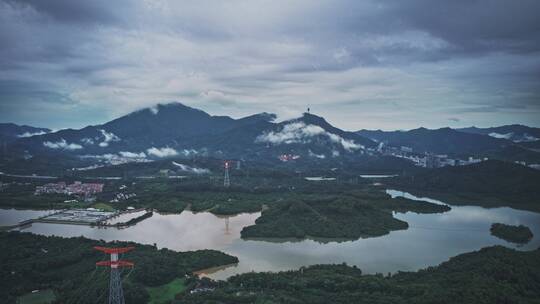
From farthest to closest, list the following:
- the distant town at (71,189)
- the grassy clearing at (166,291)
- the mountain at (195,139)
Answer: the mountain at (195,139) → the distant town at (71,189) → the grassy clearing at (166,291)

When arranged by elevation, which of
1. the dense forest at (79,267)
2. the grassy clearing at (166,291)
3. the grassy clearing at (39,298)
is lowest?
the grassy clearing at (39,298)

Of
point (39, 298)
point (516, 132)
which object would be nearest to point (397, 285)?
point (39, 298)

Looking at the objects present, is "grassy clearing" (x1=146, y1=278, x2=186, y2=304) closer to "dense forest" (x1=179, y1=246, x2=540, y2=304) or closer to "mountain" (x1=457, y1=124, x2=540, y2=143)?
"dense forest" (x1=179, y1=246, x2=540, y2=304)

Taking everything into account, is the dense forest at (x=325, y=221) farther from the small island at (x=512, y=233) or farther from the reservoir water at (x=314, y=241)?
the small island at (x=512, y=233)

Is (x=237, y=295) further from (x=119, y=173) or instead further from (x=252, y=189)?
(x=119, y=173)

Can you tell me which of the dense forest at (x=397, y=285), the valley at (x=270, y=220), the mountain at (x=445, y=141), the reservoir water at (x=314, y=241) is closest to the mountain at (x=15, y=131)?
the valley at (x=270, y=220)

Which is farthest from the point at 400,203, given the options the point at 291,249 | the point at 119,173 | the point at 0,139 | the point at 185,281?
the point at 0,139
